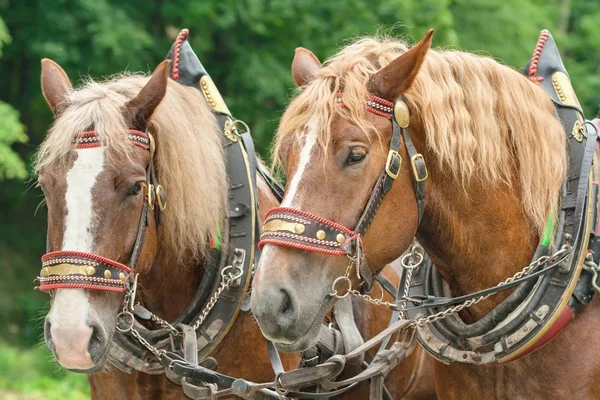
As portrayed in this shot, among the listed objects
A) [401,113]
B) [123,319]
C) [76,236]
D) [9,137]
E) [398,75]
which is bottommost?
[9,137]

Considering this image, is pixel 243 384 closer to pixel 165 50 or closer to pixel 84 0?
pixel 84 0

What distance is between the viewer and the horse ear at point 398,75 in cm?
247

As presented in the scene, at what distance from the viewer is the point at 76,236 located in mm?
2723

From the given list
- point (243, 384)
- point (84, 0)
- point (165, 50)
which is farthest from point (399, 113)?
point (165, 50)

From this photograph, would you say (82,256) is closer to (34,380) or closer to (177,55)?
(177,55)

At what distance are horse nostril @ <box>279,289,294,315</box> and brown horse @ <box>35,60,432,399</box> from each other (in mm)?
691

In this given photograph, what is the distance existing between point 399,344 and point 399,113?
0.94m

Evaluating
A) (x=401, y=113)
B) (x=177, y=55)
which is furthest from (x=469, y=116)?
(x=177, y=55)

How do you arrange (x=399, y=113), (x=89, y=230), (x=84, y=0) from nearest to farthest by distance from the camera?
(x=399, y=113), (x=89, y=230), (x=84, y=0)

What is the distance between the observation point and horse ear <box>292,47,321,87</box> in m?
3.00

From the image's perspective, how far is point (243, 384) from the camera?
3.01 meters

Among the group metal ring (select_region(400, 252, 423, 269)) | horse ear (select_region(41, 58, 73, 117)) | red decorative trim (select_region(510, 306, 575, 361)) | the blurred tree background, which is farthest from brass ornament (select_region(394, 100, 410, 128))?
the blurred tree background

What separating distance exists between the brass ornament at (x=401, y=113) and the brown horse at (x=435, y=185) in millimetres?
25

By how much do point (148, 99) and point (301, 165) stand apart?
76 cm
